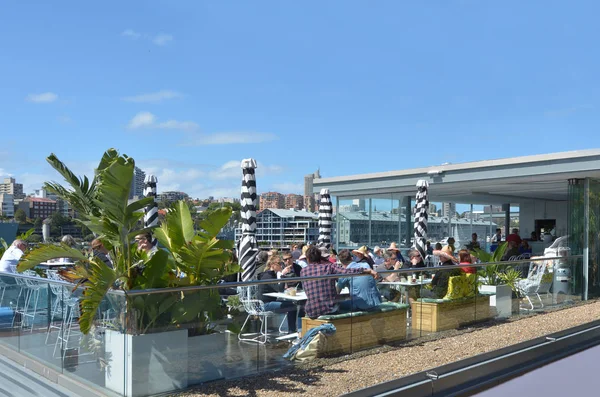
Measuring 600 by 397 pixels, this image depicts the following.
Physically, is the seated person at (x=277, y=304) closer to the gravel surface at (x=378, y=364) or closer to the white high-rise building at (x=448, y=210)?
the gravel surface at (x=378, y=364)

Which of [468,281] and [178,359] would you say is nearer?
[178,359]

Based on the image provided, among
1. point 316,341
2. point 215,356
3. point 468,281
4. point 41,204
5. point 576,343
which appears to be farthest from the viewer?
point 41,204

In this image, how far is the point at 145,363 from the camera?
220 inches

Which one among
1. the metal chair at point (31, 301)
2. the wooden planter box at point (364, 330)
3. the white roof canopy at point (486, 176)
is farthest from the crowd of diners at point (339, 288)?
the white roof canopy at point (486, 176)

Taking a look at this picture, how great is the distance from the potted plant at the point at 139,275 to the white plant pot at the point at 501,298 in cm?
596

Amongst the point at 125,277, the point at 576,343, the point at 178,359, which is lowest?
the point at 576,343

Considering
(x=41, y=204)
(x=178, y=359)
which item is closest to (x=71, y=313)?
(x=178, y=359)

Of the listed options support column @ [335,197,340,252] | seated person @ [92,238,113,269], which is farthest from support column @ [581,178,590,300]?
seated person @ [92,238,113,269]

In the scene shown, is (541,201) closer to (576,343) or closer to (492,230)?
(492,230)

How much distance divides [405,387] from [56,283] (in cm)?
405

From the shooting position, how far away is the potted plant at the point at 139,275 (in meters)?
5.57

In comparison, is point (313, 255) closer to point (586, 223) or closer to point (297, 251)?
point (297, 251)

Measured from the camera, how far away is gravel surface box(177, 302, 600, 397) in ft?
19.2

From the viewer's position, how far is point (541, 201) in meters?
26.3
